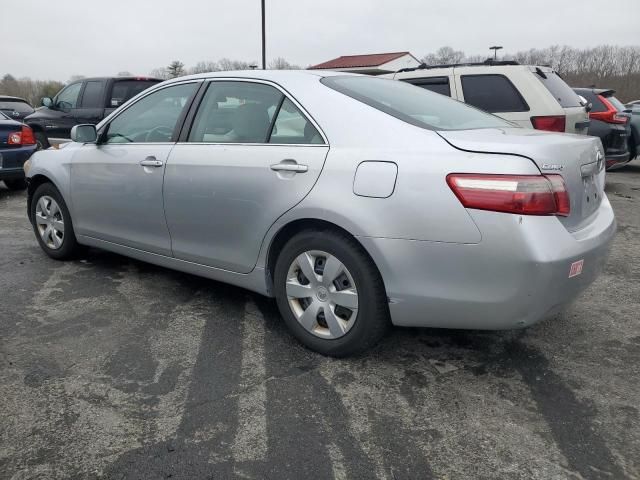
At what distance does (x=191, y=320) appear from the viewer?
3568 millimetres

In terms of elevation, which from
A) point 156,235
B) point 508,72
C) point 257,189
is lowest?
point 156,235

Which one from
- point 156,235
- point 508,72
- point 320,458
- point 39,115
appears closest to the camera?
point 320,458

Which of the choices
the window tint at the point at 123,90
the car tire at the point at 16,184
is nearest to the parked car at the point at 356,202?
the car tire at the point at 16,184

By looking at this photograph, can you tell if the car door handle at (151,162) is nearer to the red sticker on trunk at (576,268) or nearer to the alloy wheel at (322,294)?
the alloy wheel at (322,294)

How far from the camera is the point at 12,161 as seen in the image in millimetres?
7832

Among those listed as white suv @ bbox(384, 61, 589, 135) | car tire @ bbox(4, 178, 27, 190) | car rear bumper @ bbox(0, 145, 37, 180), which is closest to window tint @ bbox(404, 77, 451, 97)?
white suv @ bbox(384, 61, 589, 135)

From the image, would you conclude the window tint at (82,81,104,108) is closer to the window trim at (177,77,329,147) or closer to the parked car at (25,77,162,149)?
the parked car at (25,77,162,149)

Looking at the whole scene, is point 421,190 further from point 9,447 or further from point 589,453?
point 9,447

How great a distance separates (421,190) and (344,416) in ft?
3.52

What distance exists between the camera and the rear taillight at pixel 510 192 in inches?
94.2

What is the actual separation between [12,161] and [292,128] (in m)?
6.29

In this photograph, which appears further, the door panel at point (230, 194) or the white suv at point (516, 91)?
the white suv at point (516, 91)

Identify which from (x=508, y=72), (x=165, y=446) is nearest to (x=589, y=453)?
(x=165, y=446)

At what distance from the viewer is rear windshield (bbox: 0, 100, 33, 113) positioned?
1348cm
